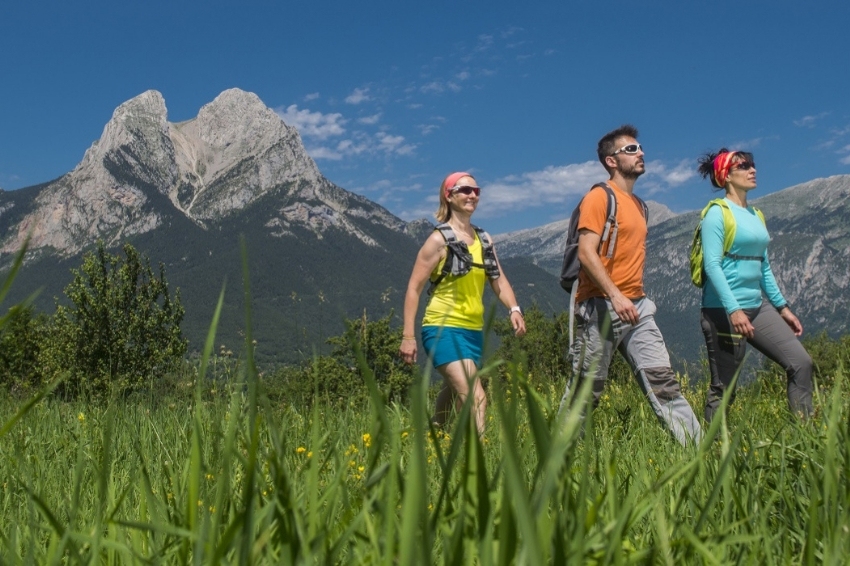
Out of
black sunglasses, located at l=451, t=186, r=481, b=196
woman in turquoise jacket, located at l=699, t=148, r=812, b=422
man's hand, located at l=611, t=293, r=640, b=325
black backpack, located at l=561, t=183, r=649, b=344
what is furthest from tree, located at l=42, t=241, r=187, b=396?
man's hand, located at l=611, t=293, r=640, b=325

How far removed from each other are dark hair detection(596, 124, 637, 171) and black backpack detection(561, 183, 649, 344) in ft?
1.26

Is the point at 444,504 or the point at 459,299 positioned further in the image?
the point at 459,299

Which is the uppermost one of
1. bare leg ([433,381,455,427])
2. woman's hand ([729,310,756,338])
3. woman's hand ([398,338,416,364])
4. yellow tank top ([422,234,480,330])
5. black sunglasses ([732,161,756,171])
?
black sunglasses ([732,161,756,171])

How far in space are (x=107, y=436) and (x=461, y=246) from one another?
516cm

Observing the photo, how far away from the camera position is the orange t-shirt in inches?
211

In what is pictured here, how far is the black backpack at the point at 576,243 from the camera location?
17.6 feet

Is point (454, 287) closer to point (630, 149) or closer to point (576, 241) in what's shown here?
point (576, 241)

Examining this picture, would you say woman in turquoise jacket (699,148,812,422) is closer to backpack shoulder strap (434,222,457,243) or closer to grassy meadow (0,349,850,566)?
backpack shoulder strap (434,222,457,243)

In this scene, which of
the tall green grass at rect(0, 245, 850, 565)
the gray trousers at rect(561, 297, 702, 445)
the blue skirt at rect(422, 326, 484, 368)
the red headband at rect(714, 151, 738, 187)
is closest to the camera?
the tall green grass at rect(0, 245, 850, 565)

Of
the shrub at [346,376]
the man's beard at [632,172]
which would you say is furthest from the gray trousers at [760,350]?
the shrub at [346,376]

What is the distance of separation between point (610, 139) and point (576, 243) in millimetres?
888

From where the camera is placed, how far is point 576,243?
18.1ft

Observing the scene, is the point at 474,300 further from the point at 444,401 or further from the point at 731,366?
the point at 731,366

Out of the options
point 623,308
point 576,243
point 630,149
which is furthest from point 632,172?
point 623,308
